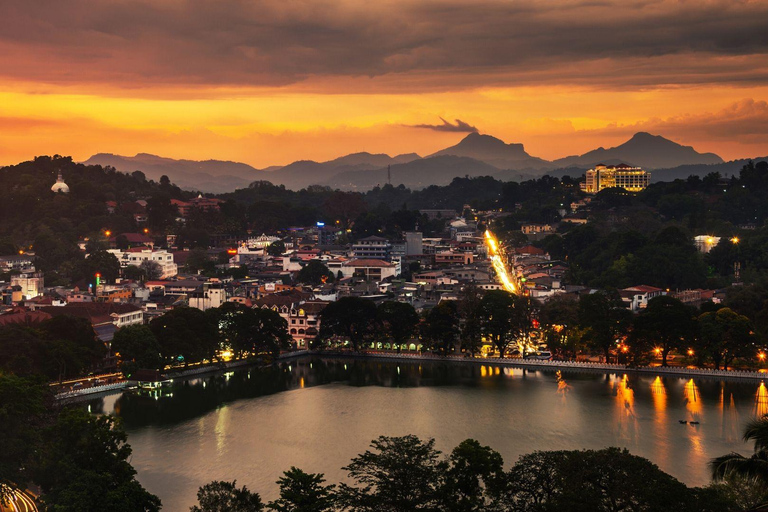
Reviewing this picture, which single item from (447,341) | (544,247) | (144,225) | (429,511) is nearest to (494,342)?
(447,341)

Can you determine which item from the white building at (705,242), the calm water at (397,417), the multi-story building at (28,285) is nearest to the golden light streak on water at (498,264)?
the white building at (705,242)

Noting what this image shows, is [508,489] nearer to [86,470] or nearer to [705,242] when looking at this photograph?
[86,470]

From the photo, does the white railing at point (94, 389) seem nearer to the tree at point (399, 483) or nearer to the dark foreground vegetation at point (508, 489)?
the dark foreground vegetation at point (508, 489)

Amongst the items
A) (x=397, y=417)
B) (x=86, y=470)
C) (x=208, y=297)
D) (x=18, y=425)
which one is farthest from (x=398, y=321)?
(x=86, y=470)

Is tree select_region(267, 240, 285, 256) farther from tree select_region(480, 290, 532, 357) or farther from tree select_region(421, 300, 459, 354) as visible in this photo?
tree select_region(480, 290, 532, 357)

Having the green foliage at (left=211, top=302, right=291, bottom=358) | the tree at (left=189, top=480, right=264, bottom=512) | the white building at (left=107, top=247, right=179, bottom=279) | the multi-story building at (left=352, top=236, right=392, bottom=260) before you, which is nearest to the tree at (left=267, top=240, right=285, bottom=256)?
the multi-story building at (left=352, top=236, right=392, bottom=260)

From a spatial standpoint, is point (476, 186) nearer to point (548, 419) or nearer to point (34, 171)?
point (34, 171)
